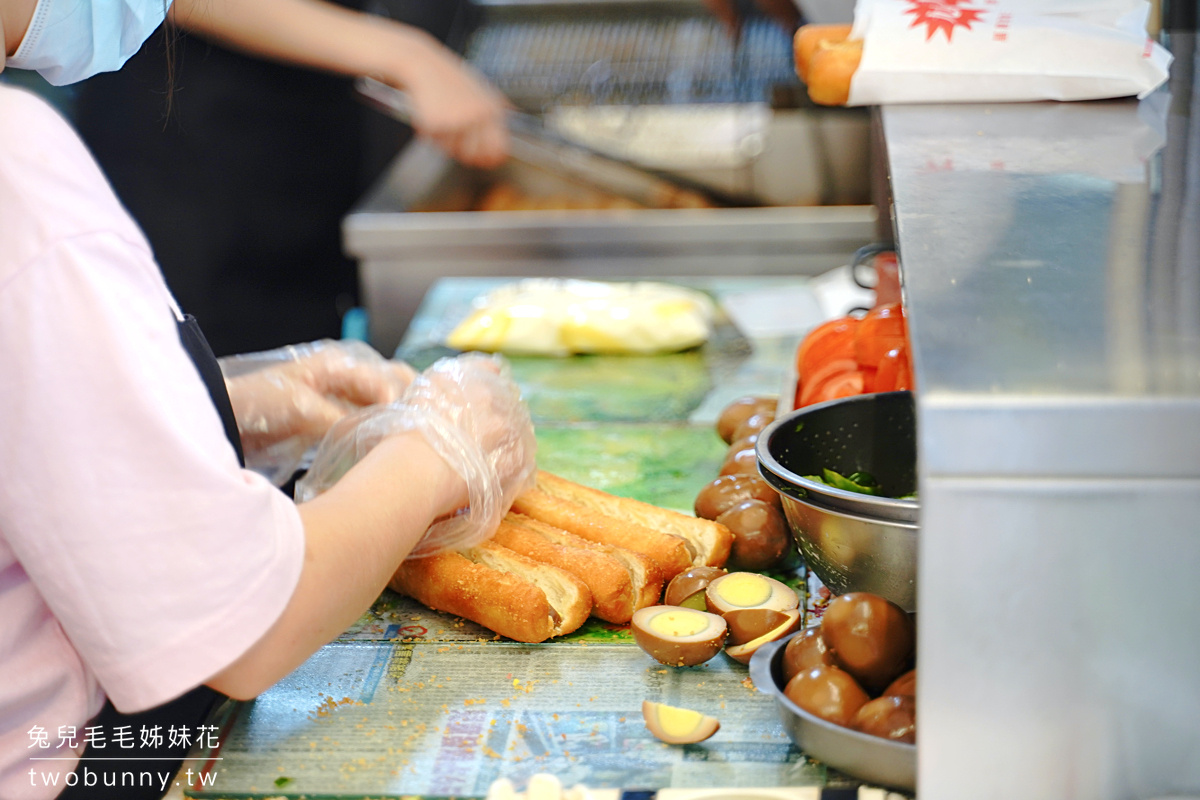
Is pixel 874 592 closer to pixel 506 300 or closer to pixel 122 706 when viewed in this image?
pixel 122 706

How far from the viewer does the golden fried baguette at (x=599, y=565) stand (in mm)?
1434

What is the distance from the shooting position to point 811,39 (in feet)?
6.59

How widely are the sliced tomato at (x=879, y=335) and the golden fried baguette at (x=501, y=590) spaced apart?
0.65 meters

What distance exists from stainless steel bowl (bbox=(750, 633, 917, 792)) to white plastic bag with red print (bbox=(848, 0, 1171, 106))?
1081 millimetres

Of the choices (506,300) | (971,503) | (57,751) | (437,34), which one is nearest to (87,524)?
(57,751)

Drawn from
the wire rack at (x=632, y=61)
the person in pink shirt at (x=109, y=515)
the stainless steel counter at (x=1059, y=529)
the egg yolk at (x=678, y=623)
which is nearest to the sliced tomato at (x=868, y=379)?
the egg yolk at (x=678, y=623)

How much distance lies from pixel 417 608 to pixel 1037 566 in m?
0.91

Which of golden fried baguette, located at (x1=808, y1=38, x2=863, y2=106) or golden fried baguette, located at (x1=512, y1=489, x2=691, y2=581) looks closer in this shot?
golden fried baguette, located at (x1=512, y1=489, x2=691, y2=581)

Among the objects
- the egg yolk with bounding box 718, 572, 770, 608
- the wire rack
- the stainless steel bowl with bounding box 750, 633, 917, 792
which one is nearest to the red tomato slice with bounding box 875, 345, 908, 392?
the egg yolk with bounding box 718, 572, 770, 608

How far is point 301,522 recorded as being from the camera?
1.04 m

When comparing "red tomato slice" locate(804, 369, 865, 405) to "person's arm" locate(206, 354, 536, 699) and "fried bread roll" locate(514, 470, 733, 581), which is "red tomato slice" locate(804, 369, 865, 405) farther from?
"person's arm" locate(206, 354, 536, 699)

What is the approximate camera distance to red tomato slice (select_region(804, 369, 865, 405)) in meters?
1.76

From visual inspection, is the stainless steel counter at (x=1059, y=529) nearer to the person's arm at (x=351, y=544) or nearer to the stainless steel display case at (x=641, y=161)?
the person's arm at (x=351, y=544)

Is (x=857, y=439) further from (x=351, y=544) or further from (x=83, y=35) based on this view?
(x=83, y=35)
